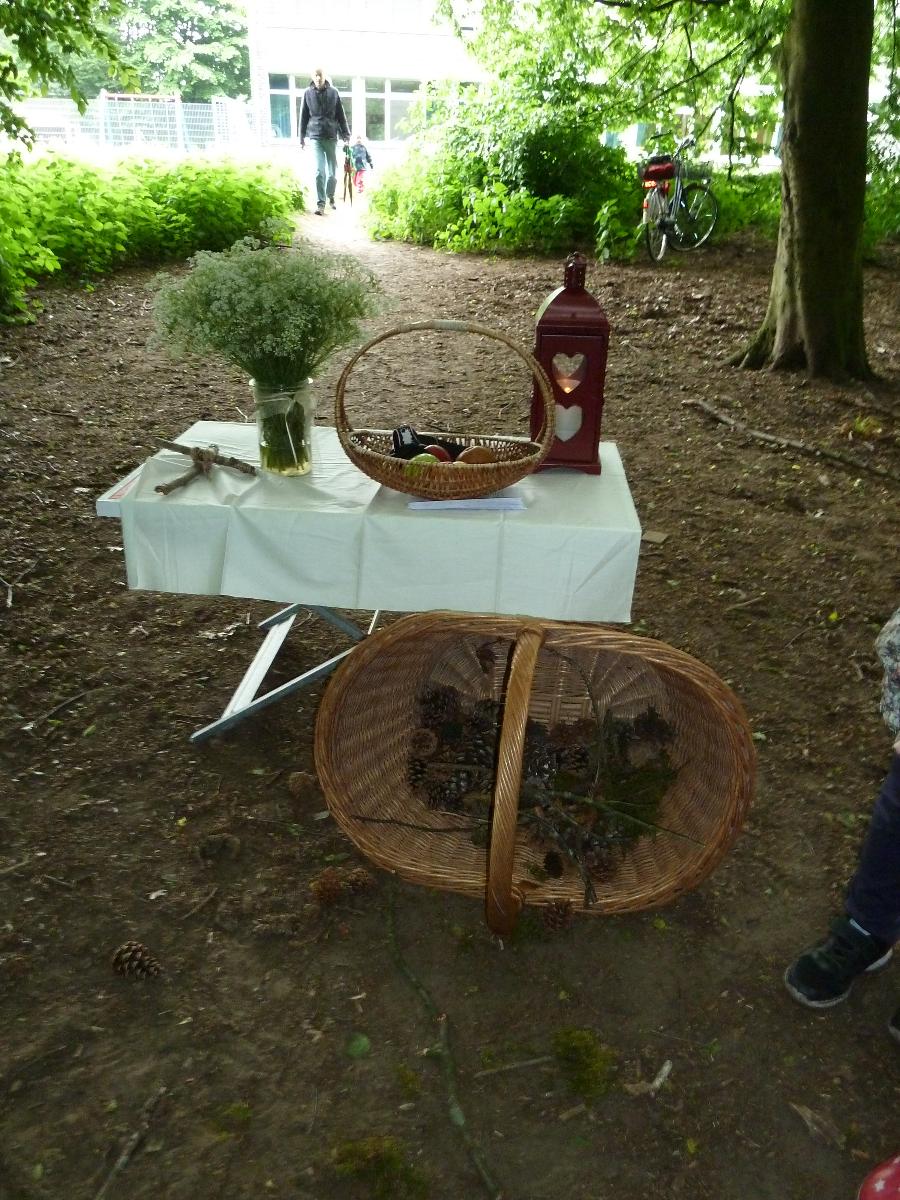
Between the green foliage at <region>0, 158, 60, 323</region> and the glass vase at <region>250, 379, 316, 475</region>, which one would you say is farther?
the green foliage at <region>0, 158, 60, 323</region>

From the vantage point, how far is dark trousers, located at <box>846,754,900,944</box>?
5.50 ft

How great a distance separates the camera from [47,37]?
468 cm

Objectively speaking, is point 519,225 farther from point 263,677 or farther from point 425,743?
point 425,743

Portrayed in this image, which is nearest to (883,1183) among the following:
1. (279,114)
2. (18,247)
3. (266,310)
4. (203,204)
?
(266,310)

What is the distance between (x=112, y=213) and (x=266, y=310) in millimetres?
7584

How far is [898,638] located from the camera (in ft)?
5.46

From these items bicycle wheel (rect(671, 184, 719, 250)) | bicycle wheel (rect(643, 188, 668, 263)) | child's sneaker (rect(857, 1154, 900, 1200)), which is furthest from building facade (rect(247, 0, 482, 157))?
child's sneaker (rect(857, 1154, 900, 1200))

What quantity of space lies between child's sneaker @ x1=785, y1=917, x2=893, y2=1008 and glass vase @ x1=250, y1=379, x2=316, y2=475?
153 cm

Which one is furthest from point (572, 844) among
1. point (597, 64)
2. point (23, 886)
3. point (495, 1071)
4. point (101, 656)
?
point (597, 64)

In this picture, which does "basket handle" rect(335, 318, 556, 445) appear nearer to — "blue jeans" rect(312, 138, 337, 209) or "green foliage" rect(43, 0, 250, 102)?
"blue jeans" rect(312, 138, 337, 209)

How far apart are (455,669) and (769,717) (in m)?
1.05

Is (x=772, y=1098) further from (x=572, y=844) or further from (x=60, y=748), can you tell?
(x=60, y=748)

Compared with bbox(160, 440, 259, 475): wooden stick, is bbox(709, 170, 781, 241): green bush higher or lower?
higher

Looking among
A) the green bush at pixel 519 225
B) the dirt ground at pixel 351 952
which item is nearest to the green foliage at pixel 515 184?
the green bush at pixel 519 225
